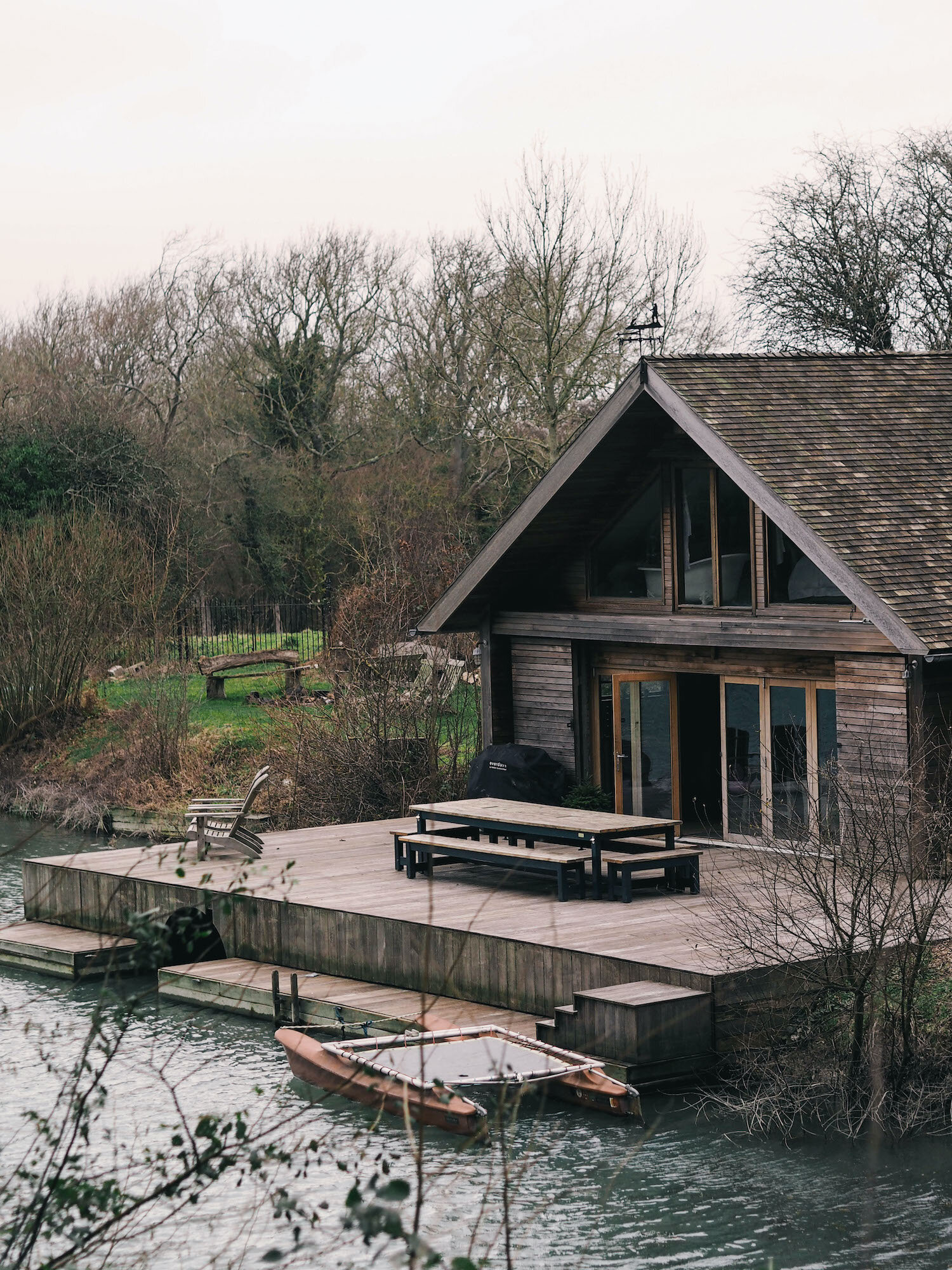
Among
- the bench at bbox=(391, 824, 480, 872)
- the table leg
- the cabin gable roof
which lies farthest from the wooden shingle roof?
the bench at bbox=(391, 824, 480, 872)

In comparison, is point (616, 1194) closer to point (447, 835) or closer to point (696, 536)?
point (447, 835)

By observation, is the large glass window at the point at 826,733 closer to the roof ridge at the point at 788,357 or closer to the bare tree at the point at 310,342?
the roof ridge at the point at 788,357

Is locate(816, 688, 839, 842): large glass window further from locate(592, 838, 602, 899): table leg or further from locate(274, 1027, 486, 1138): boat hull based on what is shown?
locate(274, 1027, 486, 1138): boat hull

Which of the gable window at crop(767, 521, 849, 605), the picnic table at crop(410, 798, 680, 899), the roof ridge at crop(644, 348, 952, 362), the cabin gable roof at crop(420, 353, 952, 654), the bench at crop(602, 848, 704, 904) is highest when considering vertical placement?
Result: the roof ridge at crop(644, 348, 952, 362)

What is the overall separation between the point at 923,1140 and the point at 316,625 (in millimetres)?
26905

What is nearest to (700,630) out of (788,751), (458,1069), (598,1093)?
(788,751)

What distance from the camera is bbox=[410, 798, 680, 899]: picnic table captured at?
14984 mm

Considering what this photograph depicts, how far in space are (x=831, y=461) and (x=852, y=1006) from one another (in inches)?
275

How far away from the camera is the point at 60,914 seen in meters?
18.1

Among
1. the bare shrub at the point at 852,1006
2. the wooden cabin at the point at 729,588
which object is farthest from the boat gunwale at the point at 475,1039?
the wooden cabin at the point at 729,588

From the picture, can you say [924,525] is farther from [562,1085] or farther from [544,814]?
[562,1085]

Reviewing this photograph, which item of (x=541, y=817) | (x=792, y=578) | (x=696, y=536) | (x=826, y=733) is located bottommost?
(x=541, y=817)

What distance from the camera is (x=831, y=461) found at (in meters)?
17.4

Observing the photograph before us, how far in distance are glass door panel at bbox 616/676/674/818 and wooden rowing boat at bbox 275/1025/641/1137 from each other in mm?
6664
